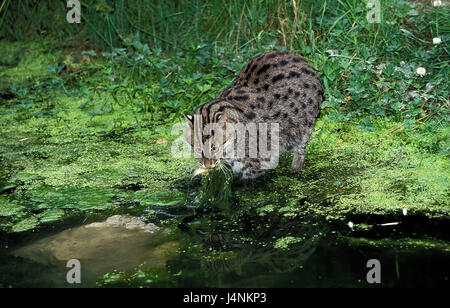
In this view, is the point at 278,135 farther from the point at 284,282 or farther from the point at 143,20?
the point at 143,20

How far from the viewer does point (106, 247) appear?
137 inches

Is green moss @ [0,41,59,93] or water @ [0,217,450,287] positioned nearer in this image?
water @ [0,217,450,287]

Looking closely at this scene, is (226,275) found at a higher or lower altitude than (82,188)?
lower

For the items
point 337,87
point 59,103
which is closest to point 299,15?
point 337,87

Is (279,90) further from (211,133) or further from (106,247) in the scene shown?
(106,247)

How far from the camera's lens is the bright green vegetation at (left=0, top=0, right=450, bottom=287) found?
3.55 metres

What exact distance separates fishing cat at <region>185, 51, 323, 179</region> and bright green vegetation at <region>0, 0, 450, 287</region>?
0.56 ft

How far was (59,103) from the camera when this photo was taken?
6594 mm

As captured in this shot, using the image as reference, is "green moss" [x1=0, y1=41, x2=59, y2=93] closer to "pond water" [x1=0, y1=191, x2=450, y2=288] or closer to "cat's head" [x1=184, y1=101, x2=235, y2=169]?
"cat's head" [x1=184, y1=101, x2=235, y2=169]

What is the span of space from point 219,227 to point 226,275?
651mm

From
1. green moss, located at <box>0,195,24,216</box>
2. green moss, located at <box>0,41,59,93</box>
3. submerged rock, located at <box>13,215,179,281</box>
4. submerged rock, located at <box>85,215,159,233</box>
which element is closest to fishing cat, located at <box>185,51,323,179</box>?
Result: submerged rock, located at <box>85,215,159,233</box>

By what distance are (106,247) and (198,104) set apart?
272cm

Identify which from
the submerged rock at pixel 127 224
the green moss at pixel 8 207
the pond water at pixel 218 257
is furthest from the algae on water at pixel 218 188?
the green moss at pixel 8 207

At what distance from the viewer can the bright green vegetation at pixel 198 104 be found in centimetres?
355
